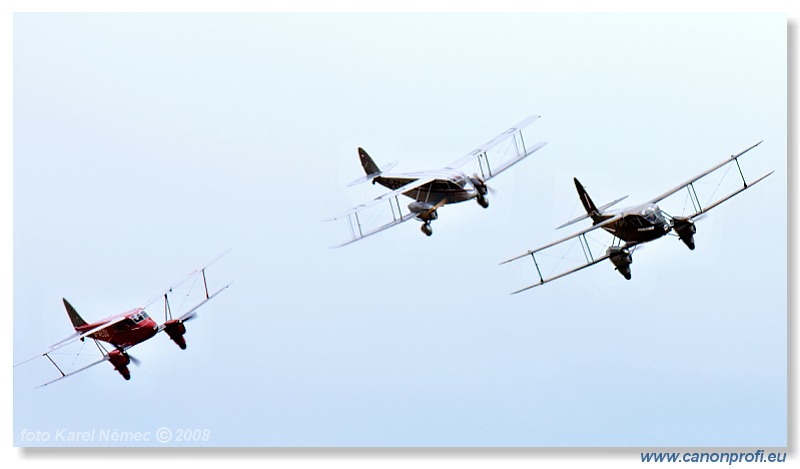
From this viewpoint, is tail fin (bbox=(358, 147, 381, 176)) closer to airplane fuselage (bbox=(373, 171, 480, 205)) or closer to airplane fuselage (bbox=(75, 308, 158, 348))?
airplane fuselage (bbox=(373, 171, 480, 205))

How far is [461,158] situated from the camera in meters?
36.2

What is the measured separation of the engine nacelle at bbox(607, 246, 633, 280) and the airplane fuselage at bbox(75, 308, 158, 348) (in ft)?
32.8

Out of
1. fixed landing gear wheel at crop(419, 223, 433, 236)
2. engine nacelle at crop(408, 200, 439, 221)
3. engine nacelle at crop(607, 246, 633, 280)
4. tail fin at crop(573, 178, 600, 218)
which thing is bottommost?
engine nacelle at crop(607, 246, 633, 280)

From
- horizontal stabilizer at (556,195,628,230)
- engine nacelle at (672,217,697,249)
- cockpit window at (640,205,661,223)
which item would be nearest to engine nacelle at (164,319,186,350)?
horizontal stabilizer at (556,195,628,230)

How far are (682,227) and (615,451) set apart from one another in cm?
518

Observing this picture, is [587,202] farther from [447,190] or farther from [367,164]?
[367,164]

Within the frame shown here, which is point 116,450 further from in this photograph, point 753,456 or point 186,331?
point 753,456

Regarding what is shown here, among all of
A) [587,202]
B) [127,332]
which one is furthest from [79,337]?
[587,202]

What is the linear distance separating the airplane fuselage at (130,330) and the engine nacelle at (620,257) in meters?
10.00

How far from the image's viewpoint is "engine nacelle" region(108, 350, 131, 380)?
116 ft

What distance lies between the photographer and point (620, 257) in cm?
3319

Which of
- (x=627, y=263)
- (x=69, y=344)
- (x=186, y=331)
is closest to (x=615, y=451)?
(x=627, y=263)

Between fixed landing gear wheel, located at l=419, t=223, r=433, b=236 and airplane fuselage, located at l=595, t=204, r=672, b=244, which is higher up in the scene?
fixed landing gear wheel, located at l=419, t=223, r=433, b=236

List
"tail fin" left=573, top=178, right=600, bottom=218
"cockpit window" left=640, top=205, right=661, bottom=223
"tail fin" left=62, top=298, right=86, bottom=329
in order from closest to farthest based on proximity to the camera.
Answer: "cockpit window" left=640, top=205, right=661, bottom=223, "tail fin" left=573, top=178, right=600, bottom=218, "tail fin" left=62, top=298, right=86, bottom=329
